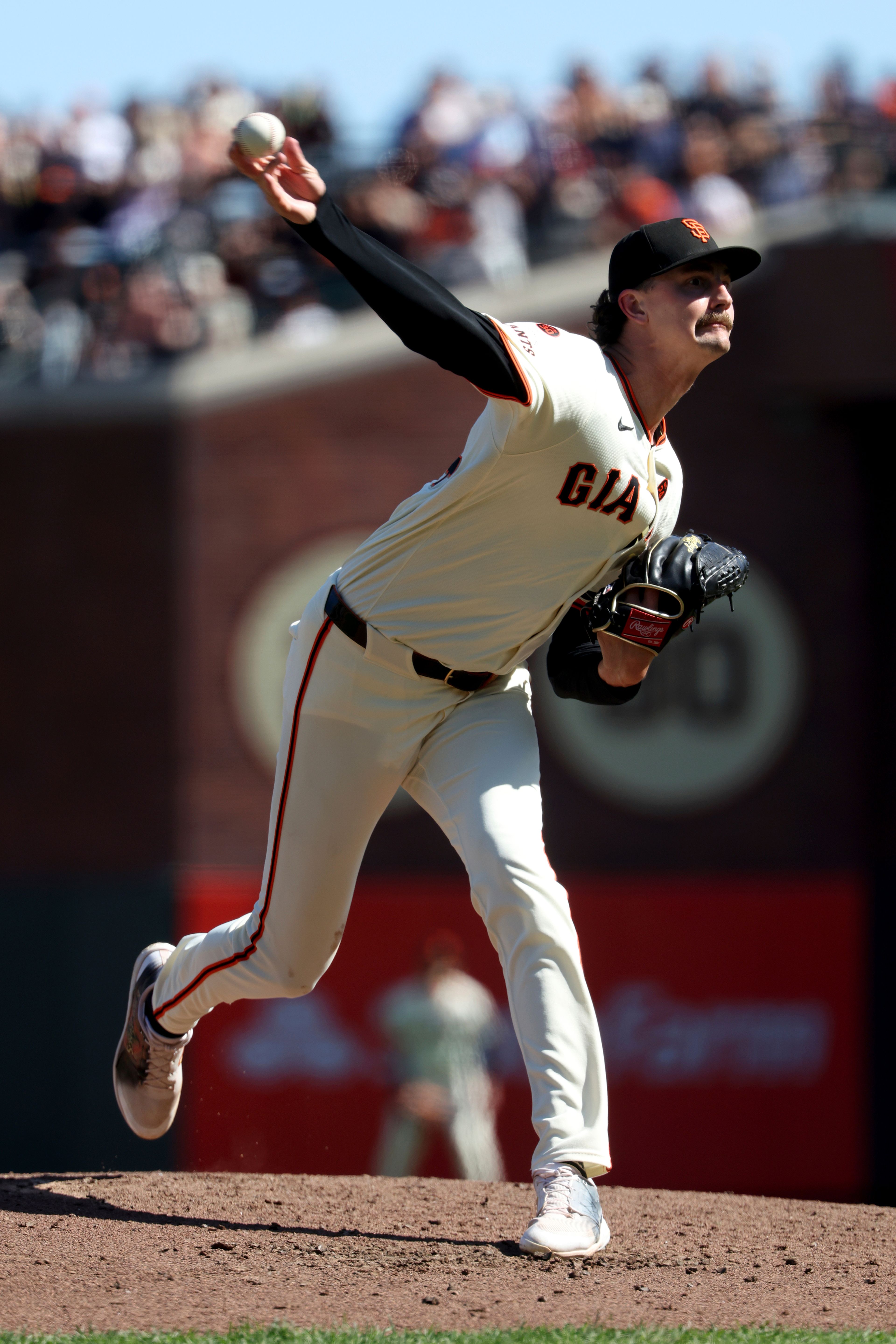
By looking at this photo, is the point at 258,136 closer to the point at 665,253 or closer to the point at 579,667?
the point at 665,253

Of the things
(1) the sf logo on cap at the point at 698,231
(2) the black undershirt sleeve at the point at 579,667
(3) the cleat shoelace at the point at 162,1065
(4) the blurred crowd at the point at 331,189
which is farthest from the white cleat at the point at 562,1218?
(4) the blurred crowd at the point at 331,189

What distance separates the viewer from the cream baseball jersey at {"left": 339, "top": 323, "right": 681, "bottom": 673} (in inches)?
130

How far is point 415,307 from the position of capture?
9.89 ft

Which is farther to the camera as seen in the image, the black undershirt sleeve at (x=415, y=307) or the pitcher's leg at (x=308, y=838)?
the pitcher's leg at (x=308, y=838)

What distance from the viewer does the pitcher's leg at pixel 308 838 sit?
12.1ft

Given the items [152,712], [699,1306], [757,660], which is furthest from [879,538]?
[699,1306]

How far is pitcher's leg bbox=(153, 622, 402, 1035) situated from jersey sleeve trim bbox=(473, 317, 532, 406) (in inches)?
30.3

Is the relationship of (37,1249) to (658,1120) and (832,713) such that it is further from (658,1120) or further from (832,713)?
(832,713)

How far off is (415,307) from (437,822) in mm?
1245

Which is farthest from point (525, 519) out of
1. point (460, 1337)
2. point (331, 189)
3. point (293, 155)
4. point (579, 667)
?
point (331, 189)

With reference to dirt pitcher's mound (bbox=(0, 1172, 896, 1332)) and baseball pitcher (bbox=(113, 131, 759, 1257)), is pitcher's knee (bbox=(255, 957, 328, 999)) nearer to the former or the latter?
baseball pitcher (bbox=(113, 131, 759, 1257))

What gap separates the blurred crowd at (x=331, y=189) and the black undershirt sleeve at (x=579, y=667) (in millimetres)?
7408

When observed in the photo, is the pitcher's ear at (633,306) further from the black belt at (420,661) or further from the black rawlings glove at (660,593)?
the black belt at (420,661)

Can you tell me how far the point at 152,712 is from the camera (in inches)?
440
